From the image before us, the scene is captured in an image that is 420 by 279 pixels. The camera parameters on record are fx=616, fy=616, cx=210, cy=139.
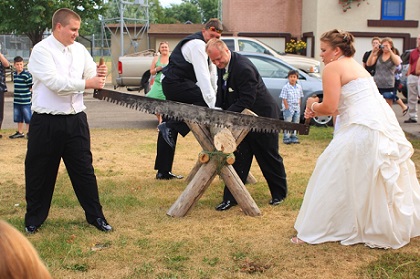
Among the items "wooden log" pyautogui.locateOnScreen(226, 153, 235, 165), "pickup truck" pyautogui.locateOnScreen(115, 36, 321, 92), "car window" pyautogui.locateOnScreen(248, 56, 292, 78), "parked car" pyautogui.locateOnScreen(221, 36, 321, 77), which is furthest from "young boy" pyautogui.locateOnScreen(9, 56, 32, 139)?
"parked car" pyautogui.locateOnScreen(221, 36, 321, 77)

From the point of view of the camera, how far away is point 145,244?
5.98 metres

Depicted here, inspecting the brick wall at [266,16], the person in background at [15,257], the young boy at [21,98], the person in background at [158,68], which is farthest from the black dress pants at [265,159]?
the brick wall at [266,16]

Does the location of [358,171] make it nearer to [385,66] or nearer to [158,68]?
[158,68]

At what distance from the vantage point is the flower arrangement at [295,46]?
28562 millimetres

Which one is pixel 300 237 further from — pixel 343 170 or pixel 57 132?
pixel 57 132

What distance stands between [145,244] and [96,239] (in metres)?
0.53

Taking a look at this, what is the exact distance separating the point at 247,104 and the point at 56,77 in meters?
2.19

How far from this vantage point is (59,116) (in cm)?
607

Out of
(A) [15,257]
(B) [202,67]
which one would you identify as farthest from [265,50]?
(A) [15,257]

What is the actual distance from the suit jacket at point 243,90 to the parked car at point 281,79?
24.4 feet

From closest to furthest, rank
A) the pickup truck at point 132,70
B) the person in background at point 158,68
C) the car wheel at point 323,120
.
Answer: the person in background at point 158,68, the car wheel at point 323,120, the pickup truck at point 132,70

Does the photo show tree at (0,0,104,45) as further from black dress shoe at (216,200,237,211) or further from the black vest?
black dress shoe at (216,200,237,211)

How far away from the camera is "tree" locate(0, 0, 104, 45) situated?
26.8m

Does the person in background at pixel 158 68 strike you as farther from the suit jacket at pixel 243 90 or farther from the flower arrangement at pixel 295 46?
the flower arrangement at pixel 295 46
